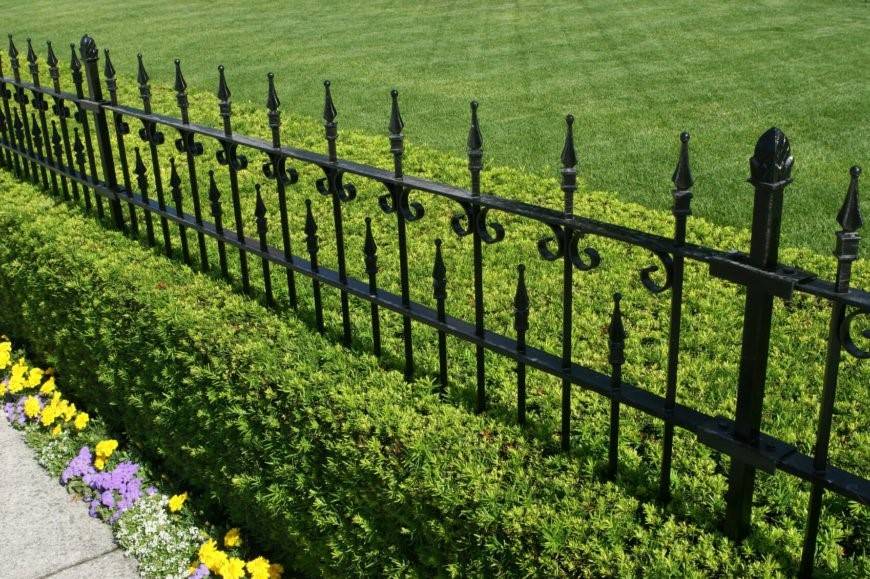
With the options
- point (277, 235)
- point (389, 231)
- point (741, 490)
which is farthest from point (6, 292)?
point (741, 490)

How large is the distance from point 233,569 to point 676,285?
224 centimetres

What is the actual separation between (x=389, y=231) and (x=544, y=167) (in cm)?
209

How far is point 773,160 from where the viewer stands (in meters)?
2.13

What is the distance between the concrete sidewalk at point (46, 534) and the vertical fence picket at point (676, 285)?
2384mm

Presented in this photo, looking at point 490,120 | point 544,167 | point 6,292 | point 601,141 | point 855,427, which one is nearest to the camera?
point 855,427

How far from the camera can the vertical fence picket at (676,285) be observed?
238 cm

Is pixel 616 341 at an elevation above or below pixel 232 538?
above

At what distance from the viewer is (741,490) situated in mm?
2496

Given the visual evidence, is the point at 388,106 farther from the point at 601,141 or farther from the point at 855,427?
the point at 855,427

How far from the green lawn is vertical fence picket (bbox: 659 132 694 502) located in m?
3.17

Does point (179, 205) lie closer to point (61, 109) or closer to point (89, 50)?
point (89, 50)

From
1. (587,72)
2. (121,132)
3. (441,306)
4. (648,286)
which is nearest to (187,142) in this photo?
(121,132)

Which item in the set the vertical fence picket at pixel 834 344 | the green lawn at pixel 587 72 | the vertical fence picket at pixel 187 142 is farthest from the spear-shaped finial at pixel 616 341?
the green lawn at pixel 587 72

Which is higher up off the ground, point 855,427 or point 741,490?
point 741,490
